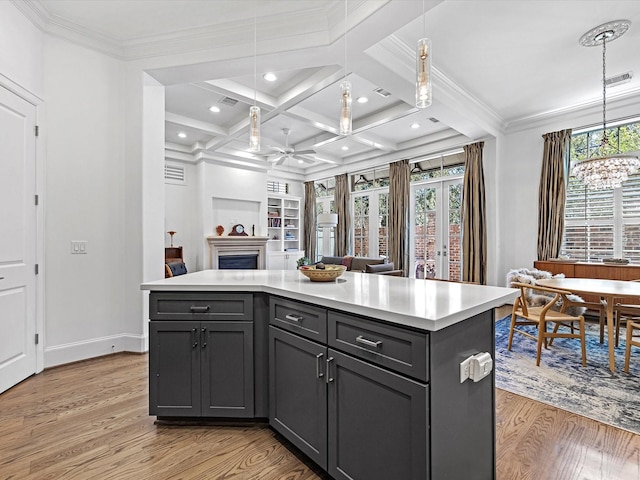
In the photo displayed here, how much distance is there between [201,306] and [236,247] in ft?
18.9

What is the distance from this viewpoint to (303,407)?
5.48 feet

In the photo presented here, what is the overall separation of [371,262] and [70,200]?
16.4 ft

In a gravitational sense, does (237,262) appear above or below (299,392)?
above

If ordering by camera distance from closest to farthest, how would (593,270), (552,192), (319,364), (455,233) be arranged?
(319,364), (593,270), (552,192), (455,233)

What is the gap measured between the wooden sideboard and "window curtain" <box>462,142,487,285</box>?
915 millimetres

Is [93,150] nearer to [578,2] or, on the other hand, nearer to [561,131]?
[578,2]

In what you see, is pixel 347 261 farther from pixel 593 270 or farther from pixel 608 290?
pixel 608 290

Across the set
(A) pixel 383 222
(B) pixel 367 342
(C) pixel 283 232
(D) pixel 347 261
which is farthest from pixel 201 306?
(C) pixel 283 232

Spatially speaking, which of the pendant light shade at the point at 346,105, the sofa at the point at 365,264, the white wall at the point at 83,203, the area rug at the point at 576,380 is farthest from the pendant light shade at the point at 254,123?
the sofa at the point at 365,264

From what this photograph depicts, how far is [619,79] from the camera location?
4.10 m

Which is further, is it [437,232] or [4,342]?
[437,232]

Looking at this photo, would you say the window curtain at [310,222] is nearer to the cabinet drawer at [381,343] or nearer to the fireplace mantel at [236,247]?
the fireplace mantel at [236,247]

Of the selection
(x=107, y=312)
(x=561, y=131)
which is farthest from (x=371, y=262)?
(x=107, y=312)

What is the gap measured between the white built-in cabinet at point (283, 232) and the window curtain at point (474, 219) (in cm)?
480
